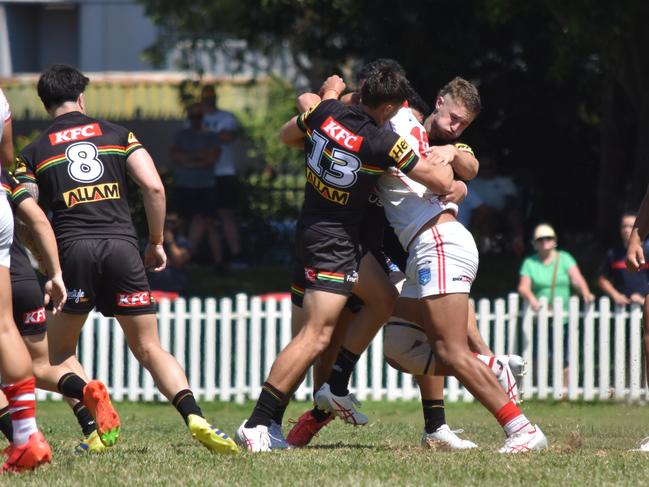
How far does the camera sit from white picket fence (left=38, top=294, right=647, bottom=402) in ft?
41.5

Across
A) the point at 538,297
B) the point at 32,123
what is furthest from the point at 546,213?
the point at 32,123

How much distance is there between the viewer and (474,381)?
692cm

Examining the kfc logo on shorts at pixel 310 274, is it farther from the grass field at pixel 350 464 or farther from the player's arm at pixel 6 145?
the player's arm at pixel 6 145

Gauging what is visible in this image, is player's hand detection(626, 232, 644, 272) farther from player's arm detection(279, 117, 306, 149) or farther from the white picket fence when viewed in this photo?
the white picket fence

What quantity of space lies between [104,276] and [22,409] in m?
1.10

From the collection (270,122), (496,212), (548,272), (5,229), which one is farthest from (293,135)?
(270,122)

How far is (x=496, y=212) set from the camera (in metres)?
17.8

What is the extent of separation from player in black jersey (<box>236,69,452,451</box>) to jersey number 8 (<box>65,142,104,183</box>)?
1134mm

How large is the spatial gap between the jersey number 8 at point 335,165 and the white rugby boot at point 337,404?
128 cm

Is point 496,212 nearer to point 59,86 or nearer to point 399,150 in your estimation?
point 399,150

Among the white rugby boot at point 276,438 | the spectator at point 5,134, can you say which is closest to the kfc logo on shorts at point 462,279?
the white rugby boot at point 276,438

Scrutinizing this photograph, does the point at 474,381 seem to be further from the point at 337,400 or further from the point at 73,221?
the point at 73,221

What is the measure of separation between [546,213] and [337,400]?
11.5 m

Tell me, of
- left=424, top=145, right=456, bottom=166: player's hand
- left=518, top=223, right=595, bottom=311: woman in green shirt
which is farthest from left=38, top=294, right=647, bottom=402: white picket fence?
left=424, top=145, right=456, bottom=166: player's hand
